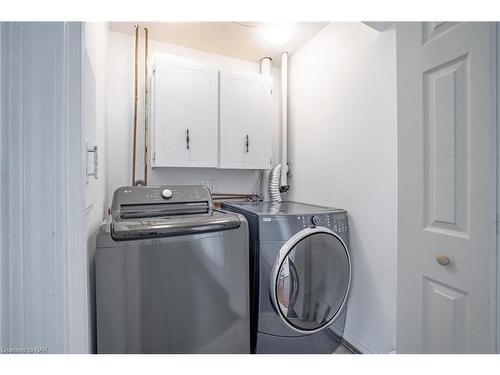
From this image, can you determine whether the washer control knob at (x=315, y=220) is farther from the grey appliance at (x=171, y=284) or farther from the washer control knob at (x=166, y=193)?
the washer control knob at (x=166, y=193)

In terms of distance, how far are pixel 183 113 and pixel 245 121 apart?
1.79 ft

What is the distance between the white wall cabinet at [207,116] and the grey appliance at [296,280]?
715 mm

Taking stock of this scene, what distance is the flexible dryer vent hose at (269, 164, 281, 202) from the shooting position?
89.6 inches

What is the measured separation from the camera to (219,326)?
1301mm

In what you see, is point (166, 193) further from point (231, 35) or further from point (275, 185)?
point (231, 35)

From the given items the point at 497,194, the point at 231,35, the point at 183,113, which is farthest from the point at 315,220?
the point at 231,35

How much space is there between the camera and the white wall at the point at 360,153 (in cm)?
144

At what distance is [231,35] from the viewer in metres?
2.05

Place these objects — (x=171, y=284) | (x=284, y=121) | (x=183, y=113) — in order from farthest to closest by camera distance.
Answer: (x=284, y=121)
(x=183, y=113)
(x=171, y=284)

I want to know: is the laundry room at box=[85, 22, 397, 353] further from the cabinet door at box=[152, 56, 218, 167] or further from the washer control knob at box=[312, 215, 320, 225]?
the washer control knob at box=[312, 215, 320, 225]

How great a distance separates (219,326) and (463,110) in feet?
4.91

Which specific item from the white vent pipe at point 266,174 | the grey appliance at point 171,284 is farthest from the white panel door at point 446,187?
the white vent pipe at point 266,174

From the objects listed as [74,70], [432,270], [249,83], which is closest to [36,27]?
[74,70]
